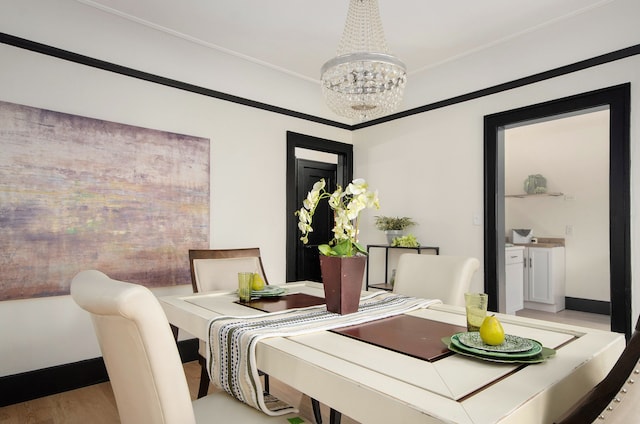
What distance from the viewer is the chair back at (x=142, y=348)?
887 mm

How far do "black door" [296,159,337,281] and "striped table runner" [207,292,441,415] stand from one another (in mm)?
3541

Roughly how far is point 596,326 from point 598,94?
8.52 ft

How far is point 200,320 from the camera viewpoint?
1516 millimetres

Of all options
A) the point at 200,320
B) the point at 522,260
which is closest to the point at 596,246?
the point at 522,260

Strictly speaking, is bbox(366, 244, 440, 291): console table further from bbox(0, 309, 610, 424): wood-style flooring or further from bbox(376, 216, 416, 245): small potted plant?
bbox(0, 309, 610, 424): wood-style flooring

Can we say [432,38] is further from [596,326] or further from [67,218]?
[596,326]

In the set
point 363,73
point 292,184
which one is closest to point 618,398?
point 363,73

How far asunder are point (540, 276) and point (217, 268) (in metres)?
4.19

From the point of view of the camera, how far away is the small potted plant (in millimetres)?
3973

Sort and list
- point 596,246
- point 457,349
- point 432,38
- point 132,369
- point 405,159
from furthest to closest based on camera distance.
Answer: point 596,246, point 405,159, point 432,38, point 457,349, point 132,369

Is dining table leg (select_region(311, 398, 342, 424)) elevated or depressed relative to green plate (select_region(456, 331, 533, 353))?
depressed

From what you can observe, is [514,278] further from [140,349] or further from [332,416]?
[140,349]

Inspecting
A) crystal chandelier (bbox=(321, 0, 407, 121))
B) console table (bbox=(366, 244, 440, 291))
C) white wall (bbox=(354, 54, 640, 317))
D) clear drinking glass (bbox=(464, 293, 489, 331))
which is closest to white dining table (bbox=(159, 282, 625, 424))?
clear drinking glass (bbox=(464, 293, 489, 331))

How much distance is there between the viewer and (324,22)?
2.97 metres
